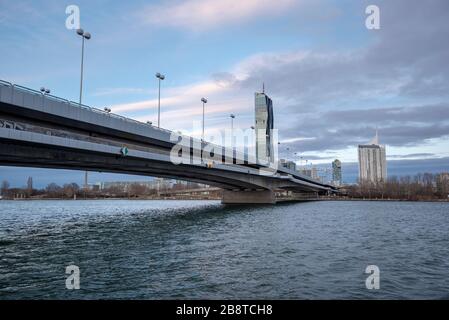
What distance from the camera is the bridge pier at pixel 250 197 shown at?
93.4 meters

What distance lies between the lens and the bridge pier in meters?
93.4

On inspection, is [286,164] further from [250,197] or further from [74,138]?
[74,138]

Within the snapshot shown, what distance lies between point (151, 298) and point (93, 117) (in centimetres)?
2383

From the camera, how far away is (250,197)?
308ft

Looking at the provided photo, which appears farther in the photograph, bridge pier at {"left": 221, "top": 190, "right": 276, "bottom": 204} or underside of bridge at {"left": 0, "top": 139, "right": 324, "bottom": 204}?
bridge pier at {"left": 221, "top": 190, "right": 276, "bottom": 204}

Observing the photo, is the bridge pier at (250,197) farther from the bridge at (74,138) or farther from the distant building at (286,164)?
the bridge at (74,138)

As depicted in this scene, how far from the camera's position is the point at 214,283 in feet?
43.9

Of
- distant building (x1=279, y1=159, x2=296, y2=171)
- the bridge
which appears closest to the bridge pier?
distant building (x1=279, y1=159, x2=296, y2=171)

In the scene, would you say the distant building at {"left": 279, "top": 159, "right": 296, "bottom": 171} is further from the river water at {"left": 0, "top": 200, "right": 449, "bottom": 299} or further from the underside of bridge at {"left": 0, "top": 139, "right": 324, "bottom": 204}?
the river water at {"left": 0, "top": 200, "right": 449, "bottom": 299}

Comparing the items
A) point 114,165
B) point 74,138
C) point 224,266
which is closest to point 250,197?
point 114,165

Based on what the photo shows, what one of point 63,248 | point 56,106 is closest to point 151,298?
point 63,248

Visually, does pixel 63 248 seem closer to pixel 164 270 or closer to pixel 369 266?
pixel 164 270

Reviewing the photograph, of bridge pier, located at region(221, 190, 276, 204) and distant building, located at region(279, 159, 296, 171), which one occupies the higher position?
distant building, located at region(279, 159, 296, 171)

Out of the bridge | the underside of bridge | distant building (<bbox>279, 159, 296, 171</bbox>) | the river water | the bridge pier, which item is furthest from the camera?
distant building (<bbox>279, 159, 296, 171</bbox>)
